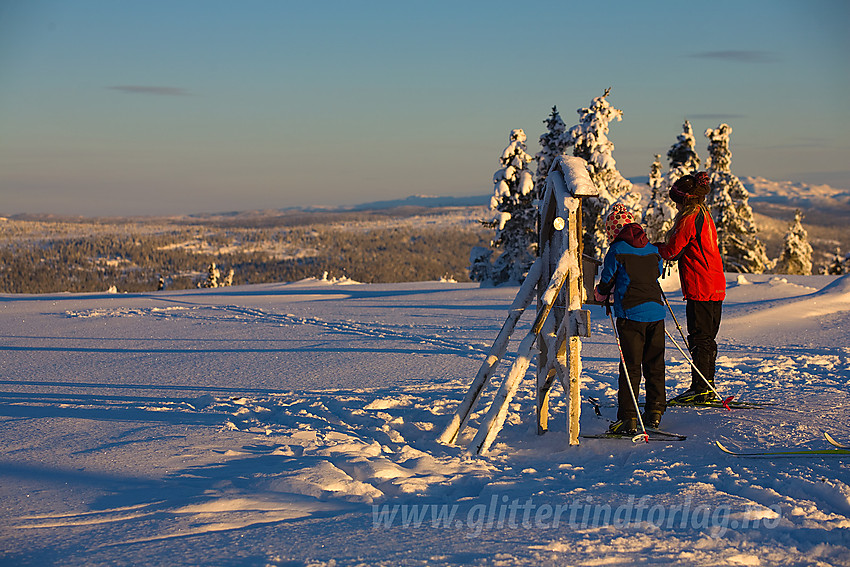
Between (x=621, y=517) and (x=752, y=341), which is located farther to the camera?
(x=752, y=341)

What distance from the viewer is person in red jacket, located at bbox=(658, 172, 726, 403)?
6293 millimetres

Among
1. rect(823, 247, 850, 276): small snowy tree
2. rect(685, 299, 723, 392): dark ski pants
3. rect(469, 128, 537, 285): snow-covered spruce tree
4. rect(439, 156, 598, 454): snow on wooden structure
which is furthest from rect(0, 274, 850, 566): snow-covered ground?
rect(823, 247, 850, 276): small snowy tree

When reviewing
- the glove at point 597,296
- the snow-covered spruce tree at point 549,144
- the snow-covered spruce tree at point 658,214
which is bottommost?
the glove at point 597,296

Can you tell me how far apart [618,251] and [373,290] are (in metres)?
15.8

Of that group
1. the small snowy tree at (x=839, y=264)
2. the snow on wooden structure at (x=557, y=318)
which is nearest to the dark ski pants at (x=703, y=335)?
the snow on wooden structure at (x=557, y=318)

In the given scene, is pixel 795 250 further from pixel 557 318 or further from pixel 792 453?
pixel 792 453

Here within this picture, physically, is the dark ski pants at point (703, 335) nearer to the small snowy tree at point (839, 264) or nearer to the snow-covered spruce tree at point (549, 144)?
the snow-covered spruce tree at point (549, 144)

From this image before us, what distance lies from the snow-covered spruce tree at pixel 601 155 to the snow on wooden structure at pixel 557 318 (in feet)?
69.9

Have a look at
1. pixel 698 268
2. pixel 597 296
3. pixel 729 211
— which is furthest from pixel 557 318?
pixel 729 211

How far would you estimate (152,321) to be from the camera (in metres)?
14.4

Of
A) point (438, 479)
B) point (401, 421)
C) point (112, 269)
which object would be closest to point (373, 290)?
point (401, 421)

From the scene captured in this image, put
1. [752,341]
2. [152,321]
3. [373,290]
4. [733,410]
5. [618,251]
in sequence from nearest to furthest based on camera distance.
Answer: [618,251], [733,410], [752,341], [152,321], [373,290]

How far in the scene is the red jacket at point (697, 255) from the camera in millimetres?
6293

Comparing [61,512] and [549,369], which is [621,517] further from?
[61,512]
